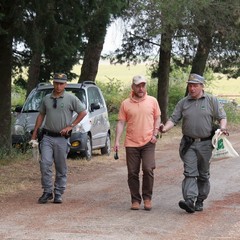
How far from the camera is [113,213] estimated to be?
976 centimetres

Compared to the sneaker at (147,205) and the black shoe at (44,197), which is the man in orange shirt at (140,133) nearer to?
the sneaker at (147,205)

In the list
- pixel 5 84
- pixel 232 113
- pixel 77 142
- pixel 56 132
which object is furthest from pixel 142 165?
pixel 232 113

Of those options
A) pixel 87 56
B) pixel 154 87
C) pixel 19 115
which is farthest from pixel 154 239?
pixel 154 87

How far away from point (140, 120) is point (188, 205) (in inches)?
54.5

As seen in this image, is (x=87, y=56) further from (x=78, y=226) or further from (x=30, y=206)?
(x=78, y=226)

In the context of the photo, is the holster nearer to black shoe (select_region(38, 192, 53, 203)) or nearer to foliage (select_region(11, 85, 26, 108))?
black shoe (select_region(38, 192, 53, 203))

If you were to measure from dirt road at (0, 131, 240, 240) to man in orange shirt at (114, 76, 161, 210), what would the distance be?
41 cm

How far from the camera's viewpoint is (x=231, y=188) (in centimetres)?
1245

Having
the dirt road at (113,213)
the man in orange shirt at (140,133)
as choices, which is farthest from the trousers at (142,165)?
the dirt road at (113,213)

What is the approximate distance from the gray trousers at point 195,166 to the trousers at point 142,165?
49 centimetres

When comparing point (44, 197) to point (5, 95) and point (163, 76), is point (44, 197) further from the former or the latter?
point (163, 76)

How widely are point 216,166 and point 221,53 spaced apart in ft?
51.1

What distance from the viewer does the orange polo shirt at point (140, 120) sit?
32.8 ft

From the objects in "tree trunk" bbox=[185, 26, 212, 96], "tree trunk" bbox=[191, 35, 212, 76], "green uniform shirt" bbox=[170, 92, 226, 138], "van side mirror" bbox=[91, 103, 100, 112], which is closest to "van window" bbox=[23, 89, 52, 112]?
"van side mirror" bbox=[91, 103, 100, 112]
